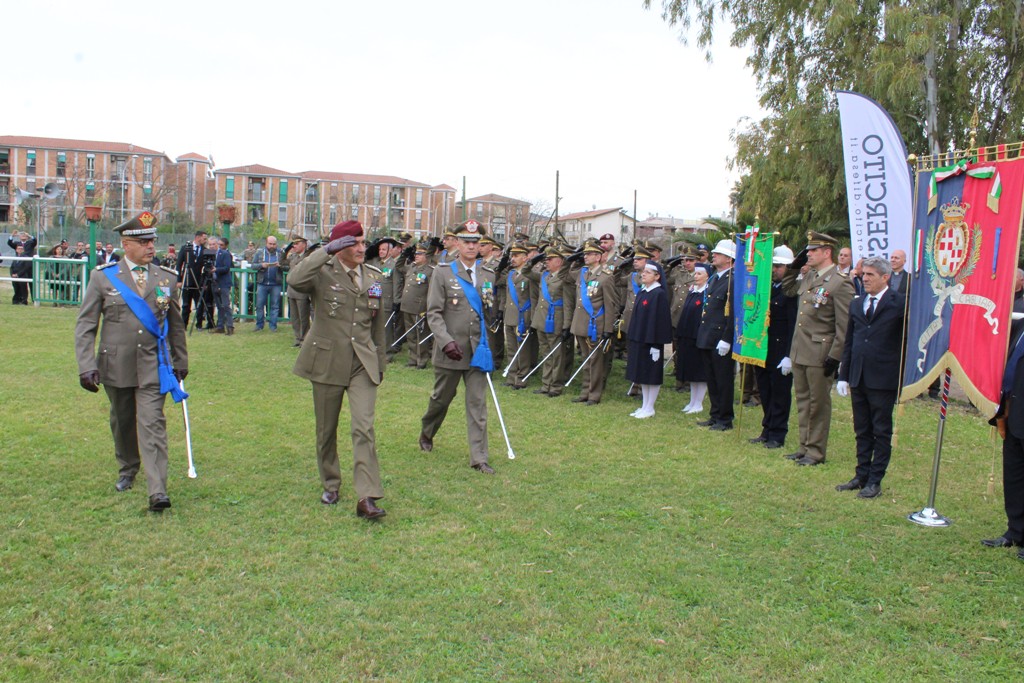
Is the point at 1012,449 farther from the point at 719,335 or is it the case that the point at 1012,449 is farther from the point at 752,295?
the point at 719,335

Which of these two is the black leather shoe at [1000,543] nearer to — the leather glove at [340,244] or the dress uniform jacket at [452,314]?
the dress uniform jacket at [452,314]

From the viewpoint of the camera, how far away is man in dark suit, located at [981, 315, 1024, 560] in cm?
543

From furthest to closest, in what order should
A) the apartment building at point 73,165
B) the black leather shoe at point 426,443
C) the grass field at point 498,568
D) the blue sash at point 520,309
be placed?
the apartment building at point 73,165 < the blue sash at point 520,309 < the black leather shoe at point 426,443 < the grass field at point 498,568

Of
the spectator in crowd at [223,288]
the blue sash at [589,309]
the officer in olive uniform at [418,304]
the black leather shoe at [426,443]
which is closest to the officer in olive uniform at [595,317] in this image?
the blue sash at [589,309]

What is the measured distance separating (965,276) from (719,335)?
4.02 metres

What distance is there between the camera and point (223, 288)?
1614cm

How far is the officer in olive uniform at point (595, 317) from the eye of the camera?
10.9 meters

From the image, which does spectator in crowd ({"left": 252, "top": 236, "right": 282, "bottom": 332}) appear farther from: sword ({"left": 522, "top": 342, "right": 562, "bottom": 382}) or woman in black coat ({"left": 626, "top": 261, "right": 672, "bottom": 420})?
woman in black coat ({"left": 626, "top": 261, "right": 672, "bottom": 420})

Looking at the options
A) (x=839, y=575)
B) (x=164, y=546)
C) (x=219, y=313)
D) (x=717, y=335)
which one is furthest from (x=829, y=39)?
(x=164, y=546)

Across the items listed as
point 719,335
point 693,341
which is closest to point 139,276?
point 719,335

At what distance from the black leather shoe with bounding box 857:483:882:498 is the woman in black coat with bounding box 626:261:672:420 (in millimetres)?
3541

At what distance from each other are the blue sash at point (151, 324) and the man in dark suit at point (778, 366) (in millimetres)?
5742

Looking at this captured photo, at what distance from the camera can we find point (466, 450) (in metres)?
7.86

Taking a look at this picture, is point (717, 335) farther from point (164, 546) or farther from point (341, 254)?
point (164, 546)
